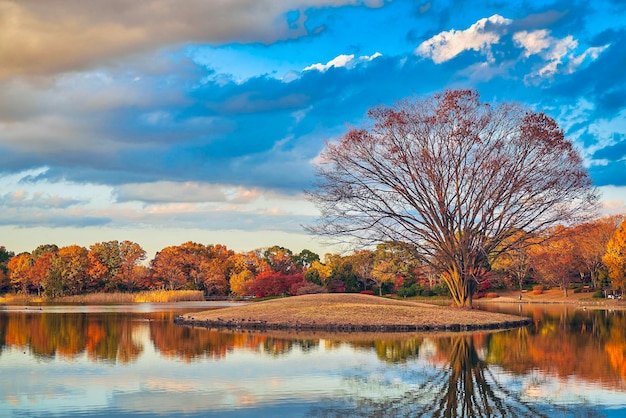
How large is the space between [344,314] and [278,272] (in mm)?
52578

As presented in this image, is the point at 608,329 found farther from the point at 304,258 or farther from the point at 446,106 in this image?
the point at 304,258

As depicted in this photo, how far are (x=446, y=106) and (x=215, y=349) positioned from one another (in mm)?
19926

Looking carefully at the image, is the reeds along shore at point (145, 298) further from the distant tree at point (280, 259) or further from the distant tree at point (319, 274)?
the distant tree at point (280, 259)

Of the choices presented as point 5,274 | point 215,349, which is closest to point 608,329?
point 215,349

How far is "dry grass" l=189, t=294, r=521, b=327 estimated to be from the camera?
29062 mm

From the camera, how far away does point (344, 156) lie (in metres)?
36.6

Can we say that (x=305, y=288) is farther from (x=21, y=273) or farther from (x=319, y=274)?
(x=21, y=273)

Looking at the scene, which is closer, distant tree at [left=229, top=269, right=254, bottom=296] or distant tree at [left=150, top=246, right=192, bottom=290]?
distant tree at [left=229, top=269, right=254, bottom=296]

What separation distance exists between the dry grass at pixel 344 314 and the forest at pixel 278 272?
1328 inches

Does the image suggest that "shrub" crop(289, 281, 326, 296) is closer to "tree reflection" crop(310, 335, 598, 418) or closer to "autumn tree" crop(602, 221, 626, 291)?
"autumn tree" crop(602, 221, 626, 291)

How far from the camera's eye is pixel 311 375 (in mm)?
15000

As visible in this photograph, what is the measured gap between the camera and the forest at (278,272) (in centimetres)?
7456

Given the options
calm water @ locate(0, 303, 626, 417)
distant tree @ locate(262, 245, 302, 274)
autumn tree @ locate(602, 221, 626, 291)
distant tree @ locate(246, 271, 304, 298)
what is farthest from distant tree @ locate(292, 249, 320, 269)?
calm water @ locate(0, 303, 626, 417)

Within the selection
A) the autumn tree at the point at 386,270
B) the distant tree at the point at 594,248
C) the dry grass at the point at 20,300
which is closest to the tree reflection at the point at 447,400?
the autumn tree at the point at 386,270
